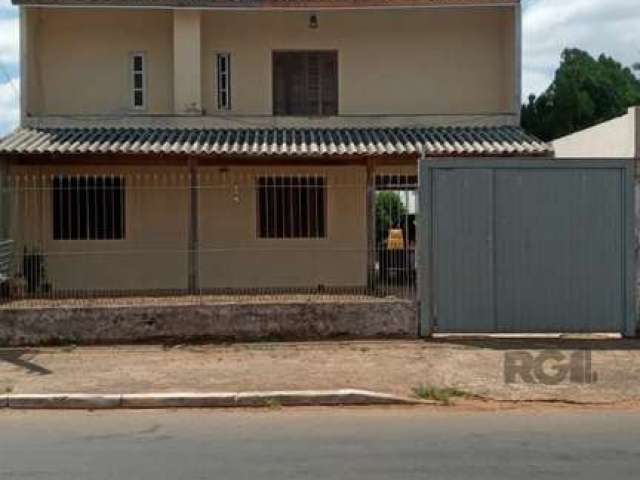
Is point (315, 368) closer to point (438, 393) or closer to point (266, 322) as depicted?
point (438, 393)

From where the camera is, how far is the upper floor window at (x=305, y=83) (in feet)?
63.9

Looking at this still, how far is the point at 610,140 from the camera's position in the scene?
14.2 metres

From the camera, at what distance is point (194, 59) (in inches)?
740

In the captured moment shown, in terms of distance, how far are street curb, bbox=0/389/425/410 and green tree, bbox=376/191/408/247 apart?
4.70 metres

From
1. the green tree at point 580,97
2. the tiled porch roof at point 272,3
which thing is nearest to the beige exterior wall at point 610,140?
the tiled porch roof at point 272,3

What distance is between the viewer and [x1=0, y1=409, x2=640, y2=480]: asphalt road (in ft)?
20.8

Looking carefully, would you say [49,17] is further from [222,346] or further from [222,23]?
[222,346]

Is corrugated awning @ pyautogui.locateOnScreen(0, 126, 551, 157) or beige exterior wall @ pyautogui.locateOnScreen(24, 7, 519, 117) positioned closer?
corrugated awning @ pyautogui.locateOnScreen(0, 126, 551, 157)

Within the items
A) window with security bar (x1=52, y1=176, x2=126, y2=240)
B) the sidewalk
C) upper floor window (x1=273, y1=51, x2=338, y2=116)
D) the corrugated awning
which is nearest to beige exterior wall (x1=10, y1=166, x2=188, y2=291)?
window with security bar (x1=52, y1=176, x2=126, y2=240)

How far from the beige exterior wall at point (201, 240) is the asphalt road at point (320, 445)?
9.62 m

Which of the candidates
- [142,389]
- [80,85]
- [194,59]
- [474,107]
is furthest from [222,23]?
[142,389]

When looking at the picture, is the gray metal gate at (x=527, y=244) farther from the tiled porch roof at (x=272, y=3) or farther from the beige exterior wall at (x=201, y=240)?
the tiled porch roof at (x=272, y=3)

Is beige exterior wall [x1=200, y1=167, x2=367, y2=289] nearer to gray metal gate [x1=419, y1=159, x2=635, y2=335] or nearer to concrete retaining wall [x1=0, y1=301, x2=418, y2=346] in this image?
concrete retaining wall [x1=0, y1=301, x2=418, y2=346]

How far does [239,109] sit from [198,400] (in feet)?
36.1
